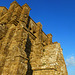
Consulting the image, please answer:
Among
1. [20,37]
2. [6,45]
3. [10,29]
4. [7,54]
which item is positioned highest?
[10,29]

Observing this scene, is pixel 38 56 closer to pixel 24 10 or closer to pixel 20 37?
pixel 20 37

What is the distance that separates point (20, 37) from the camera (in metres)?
7.87

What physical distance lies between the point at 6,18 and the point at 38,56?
6.61 m

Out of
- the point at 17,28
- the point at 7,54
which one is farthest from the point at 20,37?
the point at 7,54

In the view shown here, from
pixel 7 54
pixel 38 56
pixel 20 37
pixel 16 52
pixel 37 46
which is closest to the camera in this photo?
pixel 16 52

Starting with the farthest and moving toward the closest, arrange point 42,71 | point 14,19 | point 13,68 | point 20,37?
point 14,19 < point 42,71 < point 20,37 < point 13,68

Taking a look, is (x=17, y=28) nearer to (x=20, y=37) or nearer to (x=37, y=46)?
(x=20, y=37)

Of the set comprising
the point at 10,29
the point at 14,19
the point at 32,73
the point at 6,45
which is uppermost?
the point at 14,19

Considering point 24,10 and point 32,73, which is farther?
point 24,10

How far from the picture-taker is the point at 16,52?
6.79 metres

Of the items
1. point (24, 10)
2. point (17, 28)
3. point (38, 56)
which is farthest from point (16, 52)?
point (24, 10)

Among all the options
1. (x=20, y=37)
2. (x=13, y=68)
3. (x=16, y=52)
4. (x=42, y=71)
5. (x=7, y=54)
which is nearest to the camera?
(x=13, y=68)

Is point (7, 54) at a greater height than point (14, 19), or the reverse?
point (14, 19)

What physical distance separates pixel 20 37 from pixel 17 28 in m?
1.33
